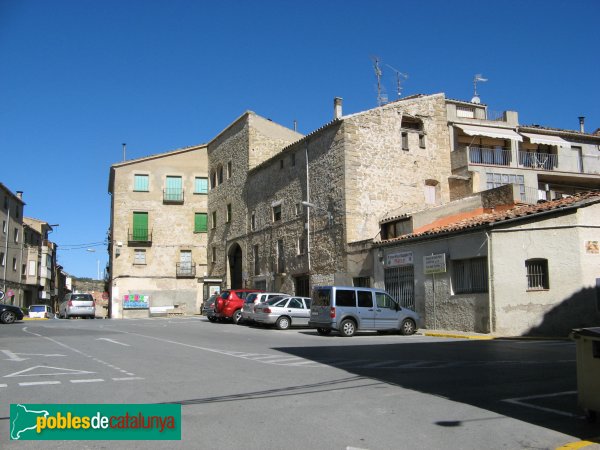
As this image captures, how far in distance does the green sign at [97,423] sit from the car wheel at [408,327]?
14.9m

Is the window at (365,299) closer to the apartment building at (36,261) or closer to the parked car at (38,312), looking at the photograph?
the parked car at (38,312)

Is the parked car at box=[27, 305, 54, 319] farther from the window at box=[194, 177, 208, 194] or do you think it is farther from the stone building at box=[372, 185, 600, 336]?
the stone building at box=[372, 185, 600, 336]

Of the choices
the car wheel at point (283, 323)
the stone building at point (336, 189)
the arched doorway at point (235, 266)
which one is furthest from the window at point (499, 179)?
the arched doorway at point (235, 266)

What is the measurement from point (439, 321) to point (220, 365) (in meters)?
12.8

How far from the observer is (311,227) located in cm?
3070

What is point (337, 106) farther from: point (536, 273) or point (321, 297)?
point (536, 273)

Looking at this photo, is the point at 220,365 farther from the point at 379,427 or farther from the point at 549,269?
the point at 549,269

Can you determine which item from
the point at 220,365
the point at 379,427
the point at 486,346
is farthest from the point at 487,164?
the point at 379,427

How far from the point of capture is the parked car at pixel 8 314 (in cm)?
2762

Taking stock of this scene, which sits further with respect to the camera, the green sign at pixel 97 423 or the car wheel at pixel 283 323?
the car wheel at pixel 283 323

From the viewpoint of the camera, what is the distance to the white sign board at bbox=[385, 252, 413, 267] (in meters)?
23.4

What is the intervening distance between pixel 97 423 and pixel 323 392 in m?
3.37

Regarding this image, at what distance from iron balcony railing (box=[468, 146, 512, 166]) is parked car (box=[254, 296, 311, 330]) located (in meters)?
14.3

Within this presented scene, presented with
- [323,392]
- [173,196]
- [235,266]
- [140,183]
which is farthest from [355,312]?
[140,183]
